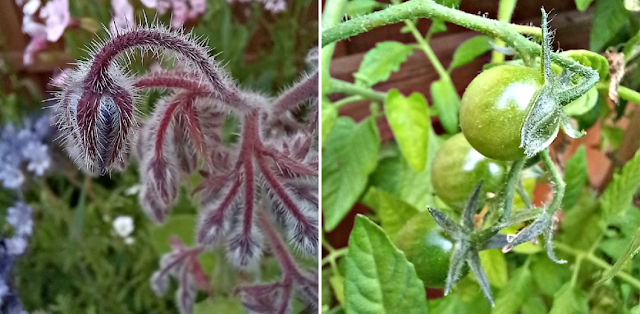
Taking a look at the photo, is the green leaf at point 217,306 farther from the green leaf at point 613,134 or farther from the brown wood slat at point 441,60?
the green leaf at point 613,134

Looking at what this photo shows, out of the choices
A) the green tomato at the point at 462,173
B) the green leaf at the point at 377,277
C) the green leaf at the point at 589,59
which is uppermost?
the green leaf at the point at 589,59

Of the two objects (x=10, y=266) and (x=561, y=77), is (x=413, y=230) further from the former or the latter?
(x=10, y=266)

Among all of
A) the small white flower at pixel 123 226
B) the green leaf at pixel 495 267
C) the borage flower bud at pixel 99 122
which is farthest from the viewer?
the small white flower at pixel 123 226

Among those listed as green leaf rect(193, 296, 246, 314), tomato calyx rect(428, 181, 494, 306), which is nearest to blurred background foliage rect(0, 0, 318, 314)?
green leaf rect(193, 296, 246, 314)

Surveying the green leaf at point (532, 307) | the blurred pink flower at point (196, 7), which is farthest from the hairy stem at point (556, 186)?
the blurred pink flower at point (196, 7)

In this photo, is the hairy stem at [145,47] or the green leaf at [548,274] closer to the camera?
the hairy stem at [145,47]

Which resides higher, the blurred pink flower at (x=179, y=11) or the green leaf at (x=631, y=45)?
the blurred pink flower at (x=179, y=11)

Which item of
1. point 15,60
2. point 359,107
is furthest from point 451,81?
point 15,60
